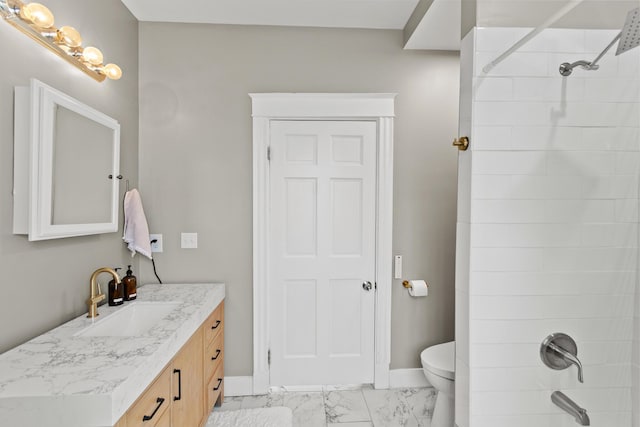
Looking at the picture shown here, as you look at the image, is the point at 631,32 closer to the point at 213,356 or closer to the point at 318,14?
the point at 318,14

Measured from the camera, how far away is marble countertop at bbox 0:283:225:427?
3.00 ft

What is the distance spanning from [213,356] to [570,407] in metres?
1.81

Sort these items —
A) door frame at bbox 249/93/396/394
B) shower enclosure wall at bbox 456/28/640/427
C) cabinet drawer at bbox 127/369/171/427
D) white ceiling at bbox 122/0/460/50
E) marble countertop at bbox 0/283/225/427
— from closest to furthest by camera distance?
marble countertop at bbox 0/283/225/427 < cabinet drawer at bbox 127/369/171/427 < shower enclosure wall at bbox 456/28/640/427 < white ceiling at bbox 122/0/460/50 < door frame at bbox 249/93/396/394

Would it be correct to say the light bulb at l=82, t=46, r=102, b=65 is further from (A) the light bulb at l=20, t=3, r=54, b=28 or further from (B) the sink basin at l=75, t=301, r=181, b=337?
→ (B) the sink basin at l=75, t=301, r=181, b=337

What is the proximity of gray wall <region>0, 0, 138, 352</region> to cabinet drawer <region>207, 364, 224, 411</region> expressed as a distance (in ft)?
2.72

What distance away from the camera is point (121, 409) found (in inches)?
38.2

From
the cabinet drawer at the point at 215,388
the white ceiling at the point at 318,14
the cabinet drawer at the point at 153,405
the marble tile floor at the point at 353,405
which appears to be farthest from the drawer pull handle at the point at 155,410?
the white ceiling at the point at 318,14

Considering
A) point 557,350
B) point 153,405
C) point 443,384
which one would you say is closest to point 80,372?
point 153,405

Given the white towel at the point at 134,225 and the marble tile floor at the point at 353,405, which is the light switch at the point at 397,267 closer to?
the marble tile floor at the point at 353,405

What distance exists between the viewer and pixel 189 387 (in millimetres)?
1590

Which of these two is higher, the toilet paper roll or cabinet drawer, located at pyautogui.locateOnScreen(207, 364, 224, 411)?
the toilet paper roll

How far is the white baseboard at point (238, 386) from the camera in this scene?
2355 millimetres

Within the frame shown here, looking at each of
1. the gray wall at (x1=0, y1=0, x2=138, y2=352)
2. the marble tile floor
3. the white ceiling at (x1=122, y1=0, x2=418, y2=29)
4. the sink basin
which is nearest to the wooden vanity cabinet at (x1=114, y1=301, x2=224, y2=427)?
the sink basin

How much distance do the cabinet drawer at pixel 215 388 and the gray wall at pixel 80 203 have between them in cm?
83
